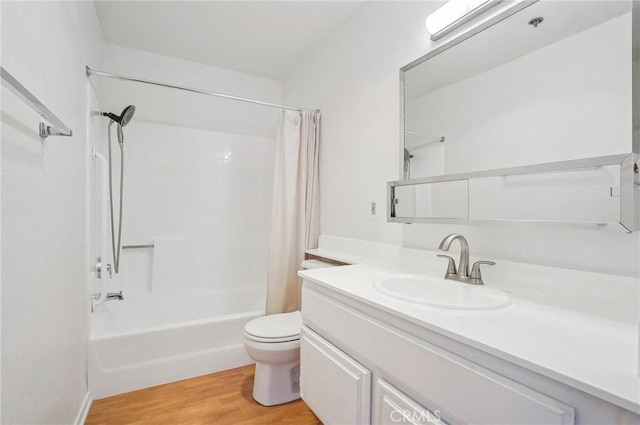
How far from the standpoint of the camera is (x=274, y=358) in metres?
1.71

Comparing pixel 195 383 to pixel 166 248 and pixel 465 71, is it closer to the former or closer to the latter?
pixel 166 248

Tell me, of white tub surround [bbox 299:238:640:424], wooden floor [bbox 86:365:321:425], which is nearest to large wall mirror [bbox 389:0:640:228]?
white tub surround [bbox 299:238:640:424]

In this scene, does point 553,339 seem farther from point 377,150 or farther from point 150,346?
point 150,346

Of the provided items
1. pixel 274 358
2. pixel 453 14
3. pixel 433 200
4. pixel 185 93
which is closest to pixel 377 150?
pixel 433 200

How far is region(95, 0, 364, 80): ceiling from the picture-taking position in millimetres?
1941

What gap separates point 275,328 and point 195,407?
640 mm

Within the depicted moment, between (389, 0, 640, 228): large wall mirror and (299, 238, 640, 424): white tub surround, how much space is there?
0.25 m

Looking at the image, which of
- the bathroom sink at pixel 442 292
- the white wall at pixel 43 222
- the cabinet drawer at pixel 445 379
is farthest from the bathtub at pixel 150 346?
the bathroom sink at pixel 442 292

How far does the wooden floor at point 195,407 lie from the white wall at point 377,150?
3.76ft

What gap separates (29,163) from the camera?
3.18 feet

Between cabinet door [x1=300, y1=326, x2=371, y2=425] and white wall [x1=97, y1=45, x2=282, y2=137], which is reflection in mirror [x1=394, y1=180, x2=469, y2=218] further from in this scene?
white wall [x1=97, y1=45, x2=282, y2=137]

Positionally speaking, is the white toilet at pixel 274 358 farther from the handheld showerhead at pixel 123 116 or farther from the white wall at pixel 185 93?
the white wall at pixel 185 93

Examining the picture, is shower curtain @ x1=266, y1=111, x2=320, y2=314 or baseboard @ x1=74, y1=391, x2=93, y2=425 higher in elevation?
shower curtain @ x1=266, y1=111, x2=320, y2=314

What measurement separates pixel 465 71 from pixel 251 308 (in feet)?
8.53
